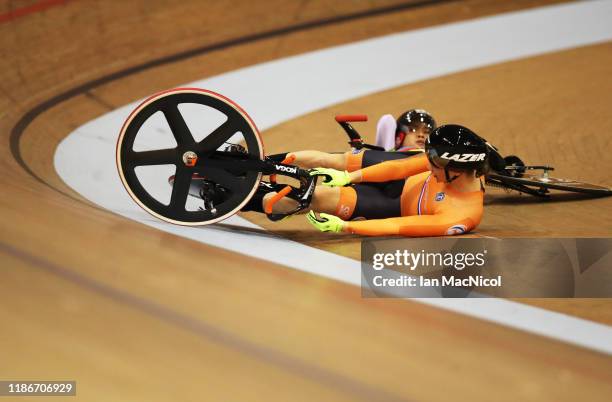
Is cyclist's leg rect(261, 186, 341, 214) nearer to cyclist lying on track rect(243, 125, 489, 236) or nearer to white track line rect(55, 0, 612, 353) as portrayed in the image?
cyclist lying on track rect(243, 125, 489, 236)

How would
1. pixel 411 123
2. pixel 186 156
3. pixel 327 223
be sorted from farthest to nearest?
pixel 411 123 → pixel 186 156 → pixel 327 223

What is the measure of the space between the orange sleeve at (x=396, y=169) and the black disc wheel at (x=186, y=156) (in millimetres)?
608

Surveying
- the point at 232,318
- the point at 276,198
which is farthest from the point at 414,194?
the point at 232,318

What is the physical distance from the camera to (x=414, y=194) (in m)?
4.36

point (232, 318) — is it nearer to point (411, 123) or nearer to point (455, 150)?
point (455, 150)

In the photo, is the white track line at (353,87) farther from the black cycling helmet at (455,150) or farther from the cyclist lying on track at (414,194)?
the black cycling helmet at (455,150)

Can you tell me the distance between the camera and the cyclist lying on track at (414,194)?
13.1 ft

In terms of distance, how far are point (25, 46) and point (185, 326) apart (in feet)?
18.0

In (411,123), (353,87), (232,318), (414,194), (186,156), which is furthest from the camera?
(353,87)

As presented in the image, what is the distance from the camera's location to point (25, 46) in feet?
24.6

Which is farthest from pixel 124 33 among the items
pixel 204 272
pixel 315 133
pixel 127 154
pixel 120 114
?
pixel 204 272

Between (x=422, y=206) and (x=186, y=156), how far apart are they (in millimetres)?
1223

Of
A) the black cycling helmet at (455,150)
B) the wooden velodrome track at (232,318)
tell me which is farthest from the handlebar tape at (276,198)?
the black cycling helmet at (455,150)

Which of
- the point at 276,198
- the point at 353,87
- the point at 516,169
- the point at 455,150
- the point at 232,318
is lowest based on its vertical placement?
the point at 232,318
